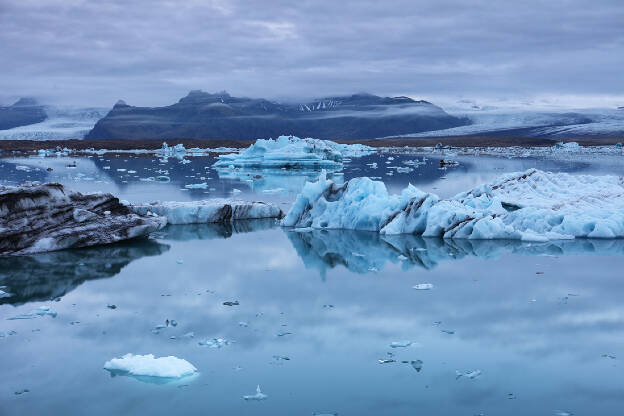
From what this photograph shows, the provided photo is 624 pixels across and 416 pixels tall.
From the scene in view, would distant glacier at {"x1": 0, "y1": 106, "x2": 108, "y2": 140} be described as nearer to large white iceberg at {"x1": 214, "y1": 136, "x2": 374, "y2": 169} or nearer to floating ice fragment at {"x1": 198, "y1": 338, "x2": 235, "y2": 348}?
large white iceberg at {"x1": 214, "y1": 136, "x2": 374, "y2": 169}

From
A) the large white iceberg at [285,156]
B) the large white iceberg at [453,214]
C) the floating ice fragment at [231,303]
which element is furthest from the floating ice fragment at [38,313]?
the large white iceberg at [285,156]

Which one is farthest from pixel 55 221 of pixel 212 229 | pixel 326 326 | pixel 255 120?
pixel 255 120

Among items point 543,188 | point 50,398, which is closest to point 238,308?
point 50,398

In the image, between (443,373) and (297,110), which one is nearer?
(443,373)

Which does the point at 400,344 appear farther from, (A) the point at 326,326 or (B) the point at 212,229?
(B) the point at 212,229

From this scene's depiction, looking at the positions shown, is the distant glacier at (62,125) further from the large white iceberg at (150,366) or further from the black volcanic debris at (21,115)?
the large white iceberg at (150,366)

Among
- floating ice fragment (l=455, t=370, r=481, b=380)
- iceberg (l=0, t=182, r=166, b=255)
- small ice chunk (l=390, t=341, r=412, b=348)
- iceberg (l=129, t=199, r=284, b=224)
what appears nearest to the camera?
floating ice fragment (l=455, t=370, r=481, b=380)

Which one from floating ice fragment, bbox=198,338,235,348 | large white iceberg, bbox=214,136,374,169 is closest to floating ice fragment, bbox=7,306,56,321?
floating ice fragment, bbox=198,338,235,348

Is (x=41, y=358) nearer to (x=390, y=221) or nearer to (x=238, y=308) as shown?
(x=238, y=308)
